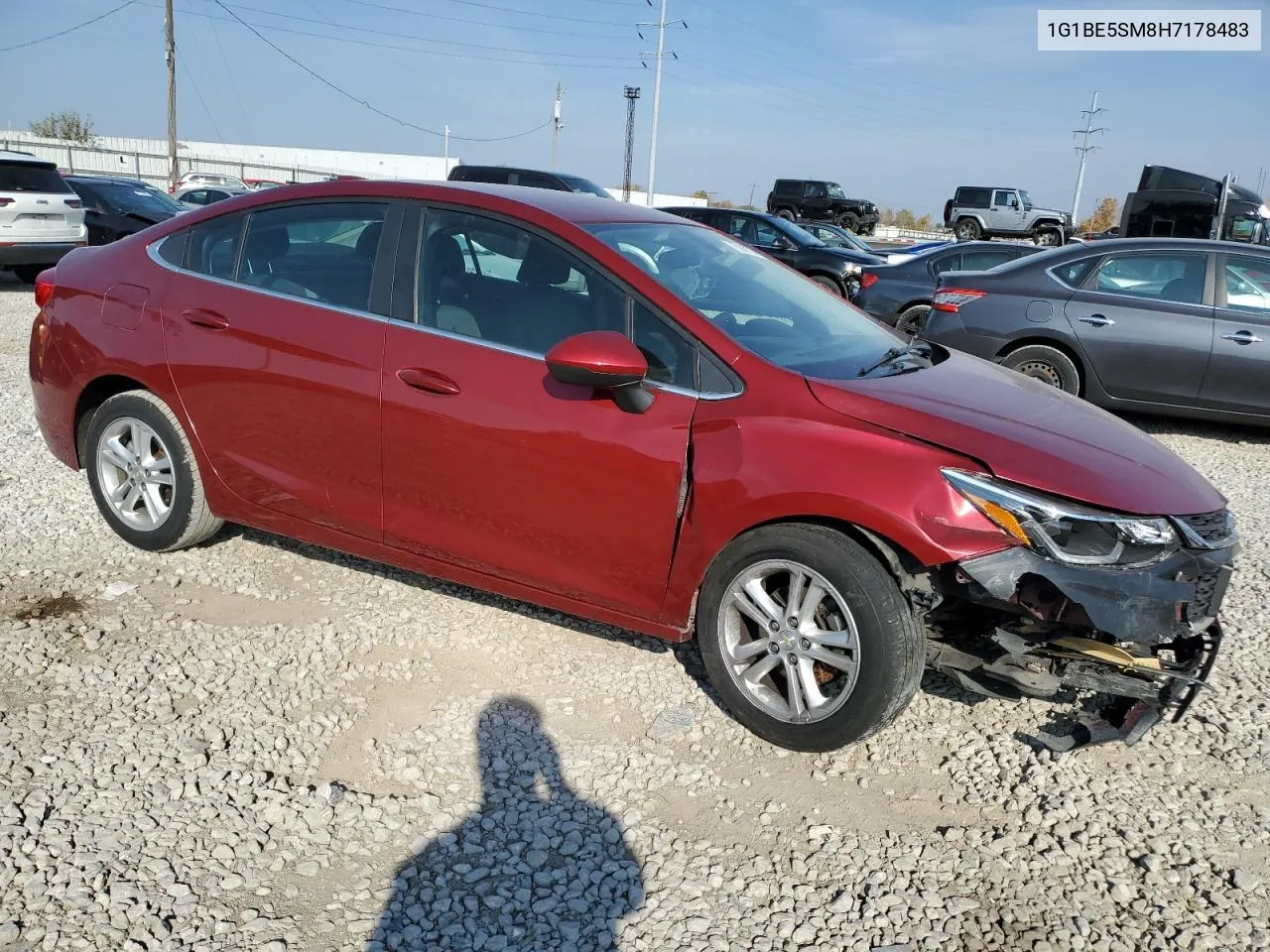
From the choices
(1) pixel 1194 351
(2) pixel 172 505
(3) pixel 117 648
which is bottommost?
(3) pixel 117 648

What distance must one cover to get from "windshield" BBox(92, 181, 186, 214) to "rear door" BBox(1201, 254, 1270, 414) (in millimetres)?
14163

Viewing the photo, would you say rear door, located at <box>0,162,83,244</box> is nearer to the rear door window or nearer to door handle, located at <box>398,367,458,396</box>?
door handle, located at <box>398,367,458,396</box>

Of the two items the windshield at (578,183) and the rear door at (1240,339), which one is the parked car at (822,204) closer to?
the windshield at (578,183)

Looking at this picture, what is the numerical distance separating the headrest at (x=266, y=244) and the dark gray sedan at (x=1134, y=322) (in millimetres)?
5651

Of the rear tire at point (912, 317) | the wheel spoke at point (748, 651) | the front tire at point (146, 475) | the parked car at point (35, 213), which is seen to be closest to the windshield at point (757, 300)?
the wheel spoke at point (748, 651)

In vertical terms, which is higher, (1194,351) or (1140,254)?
(1140,254)

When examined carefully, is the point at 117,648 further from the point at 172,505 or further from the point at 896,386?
the point at 896,386

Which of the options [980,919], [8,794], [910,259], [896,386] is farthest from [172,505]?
[910,259]

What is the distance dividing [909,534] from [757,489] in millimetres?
477

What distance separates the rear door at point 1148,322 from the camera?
24.8 ft

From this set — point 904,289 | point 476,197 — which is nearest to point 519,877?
point 476,197

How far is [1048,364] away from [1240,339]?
4.29 ft

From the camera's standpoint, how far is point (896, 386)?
338 centimetres

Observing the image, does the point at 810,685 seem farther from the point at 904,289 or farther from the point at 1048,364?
the point at 904,289
